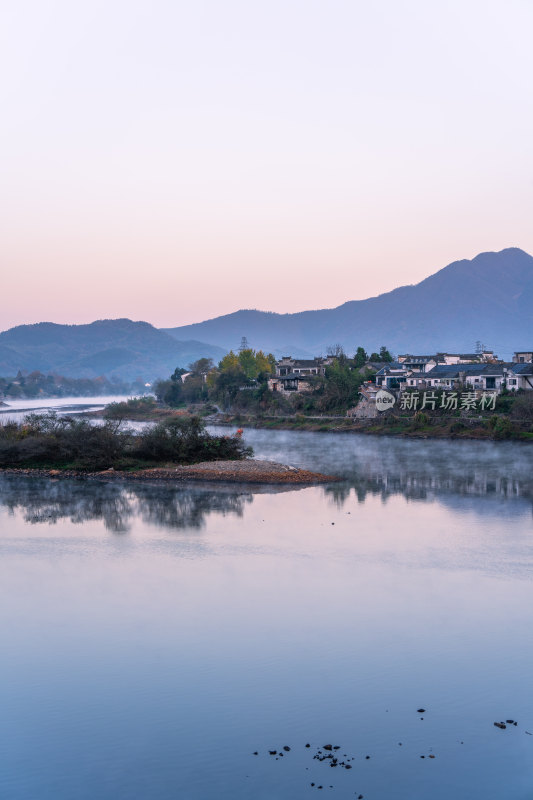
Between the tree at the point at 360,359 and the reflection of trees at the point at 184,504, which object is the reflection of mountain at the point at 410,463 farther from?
the tree at the point at 360,359

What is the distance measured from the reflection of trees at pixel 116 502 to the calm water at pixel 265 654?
0.62 ft

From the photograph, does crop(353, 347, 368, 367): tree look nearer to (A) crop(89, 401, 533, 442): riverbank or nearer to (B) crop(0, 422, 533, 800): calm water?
(A) crop(89, 401, 533, 442): riverbank

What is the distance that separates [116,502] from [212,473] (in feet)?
13.6

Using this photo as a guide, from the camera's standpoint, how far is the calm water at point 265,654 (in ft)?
18.6

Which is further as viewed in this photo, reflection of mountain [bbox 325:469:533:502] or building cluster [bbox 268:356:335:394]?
building cluster [bbox 268:356:335:394]

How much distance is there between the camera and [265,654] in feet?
25.8

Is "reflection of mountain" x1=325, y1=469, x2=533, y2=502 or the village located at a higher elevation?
the village

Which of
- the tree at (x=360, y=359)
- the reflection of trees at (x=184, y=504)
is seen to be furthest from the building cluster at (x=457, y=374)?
the reflection of trees at (x=184, y=504)

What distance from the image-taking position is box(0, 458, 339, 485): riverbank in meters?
20.4

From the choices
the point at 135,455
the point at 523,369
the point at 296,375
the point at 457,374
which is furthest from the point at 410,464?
the point at 296,375

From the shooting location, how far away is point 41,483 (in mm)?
20469

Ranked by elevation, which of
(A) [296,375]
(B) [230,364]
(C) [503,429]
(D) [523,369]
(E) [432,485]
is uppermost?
(B) [230,364]

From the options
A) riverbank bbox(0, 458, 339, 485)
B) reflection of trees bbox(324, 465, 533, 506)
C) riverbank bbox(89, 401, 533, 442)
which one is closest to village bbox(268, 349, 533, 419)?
riverbank bbox(89, 401, 533, 442)

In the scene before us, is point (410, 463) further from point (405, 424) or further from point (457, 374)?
point (457, 374)
